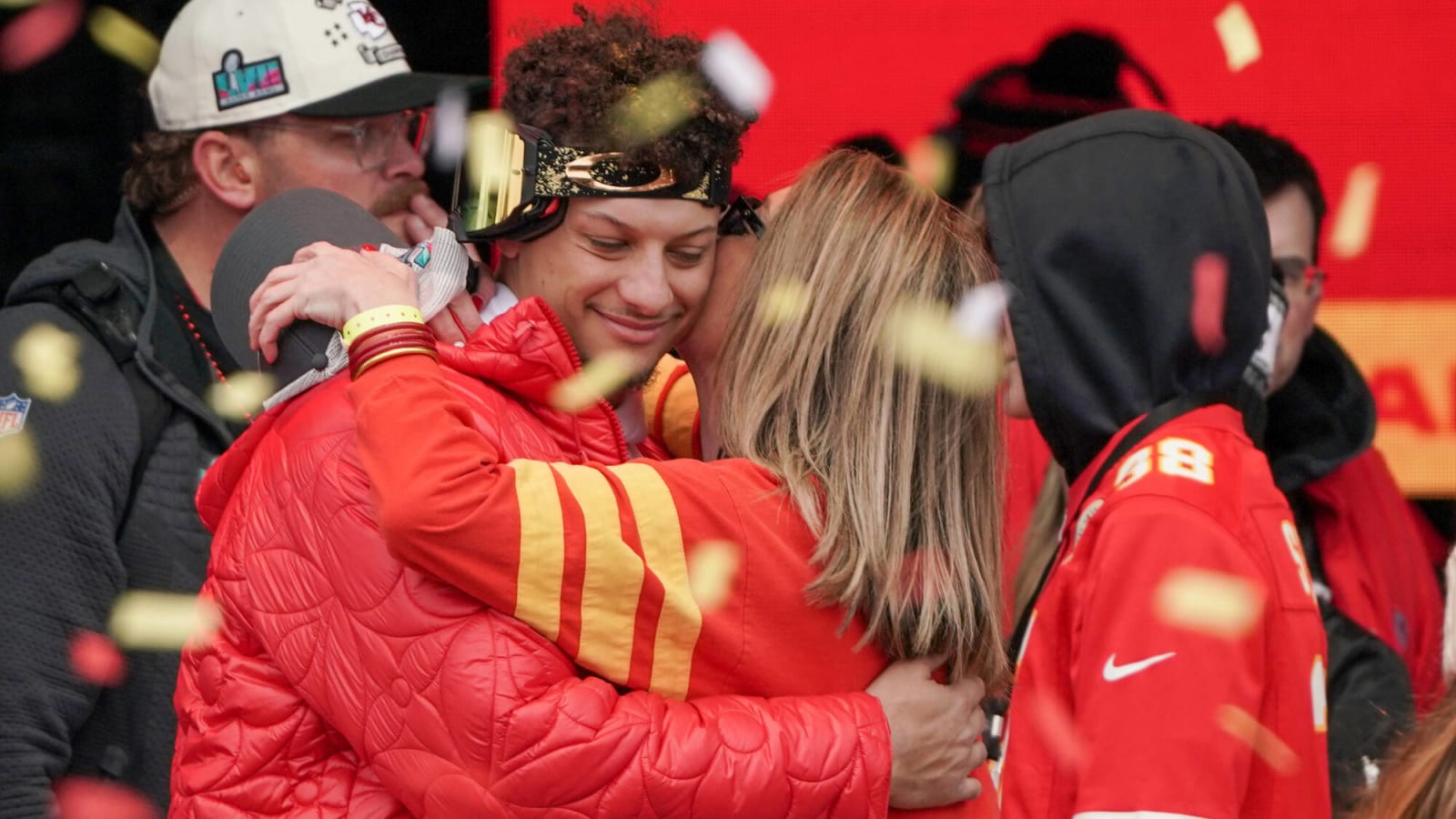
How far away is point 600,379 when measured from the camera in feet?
7.84

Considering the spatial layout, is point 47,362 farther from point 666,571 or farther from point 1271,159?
point 1271,159

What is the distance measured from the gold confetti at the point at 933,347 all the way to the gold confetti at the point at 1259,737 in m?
0.51

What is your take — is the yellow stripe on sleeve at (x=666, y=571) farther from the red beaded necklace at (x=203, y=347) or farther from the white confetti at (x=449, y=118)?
the white confetti at (x=449, y=118)

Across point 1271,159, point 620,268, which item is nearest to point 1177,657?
point 620,268

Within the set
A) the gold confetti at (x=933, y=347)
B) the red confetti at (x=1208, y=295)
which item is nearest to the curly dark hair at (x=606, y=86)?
the gold confetti at (x=933, y=347)

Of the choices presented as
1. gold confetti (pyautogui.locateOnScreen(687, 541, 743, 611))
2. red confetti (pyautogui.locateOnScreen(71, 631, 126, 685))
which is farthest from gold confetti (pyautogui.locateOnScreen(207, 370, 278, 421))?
gold confetti (pyautogui.locateOnScreen(687, 541, 743, 611))

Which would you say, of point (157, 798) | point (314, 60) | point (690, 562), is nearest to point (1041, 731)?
point (690, 562)

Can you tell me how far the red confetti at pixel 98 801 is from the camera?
2.81 m

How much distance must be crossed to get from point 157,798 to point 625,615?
1307 millimetres

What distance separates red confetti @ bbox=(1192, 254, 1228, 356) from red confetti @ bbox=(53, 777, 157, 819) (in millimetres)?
1869

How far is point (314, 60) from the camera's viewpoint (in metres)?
3.44

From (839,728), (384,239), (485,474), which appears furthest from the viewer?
(384,239)

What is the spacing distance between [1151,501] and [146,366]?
1.71 meters

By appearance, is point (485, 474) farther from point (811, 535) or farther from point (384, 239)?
point (384, 239)
